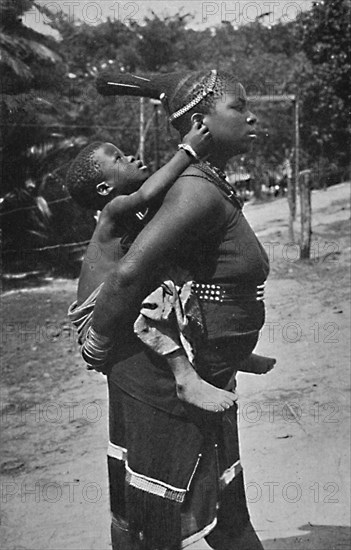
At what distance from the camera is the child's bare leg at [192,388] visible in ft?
5.73

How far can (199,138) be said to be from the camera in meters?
1.78

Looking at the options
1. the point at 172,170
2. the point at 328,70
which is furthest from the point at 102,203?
the point at 328,70

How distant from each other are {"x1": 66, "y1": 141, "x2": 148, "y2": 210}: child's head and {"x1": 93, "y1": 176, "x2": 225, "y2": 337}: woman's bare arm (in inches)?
10.1

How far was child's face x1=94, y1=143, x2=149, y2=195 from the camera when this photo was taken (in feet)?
6.48

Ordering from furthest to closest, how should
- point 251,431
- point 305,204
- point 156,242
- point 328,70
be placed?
1. point 328,70
2. point 305,204
3. point 251,431
4. point 156,242

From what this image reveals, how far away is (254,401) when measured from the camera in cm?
490

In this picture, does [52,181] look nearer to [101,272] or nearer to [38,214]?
[38,214]

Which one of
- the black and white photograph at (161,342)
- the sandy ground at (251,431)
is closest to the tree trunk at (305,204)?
the black and white photograph at (161,342)

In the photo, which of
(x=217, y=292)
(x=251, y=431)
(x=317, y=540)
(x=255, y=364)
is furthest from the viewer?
(x=251, y=431)

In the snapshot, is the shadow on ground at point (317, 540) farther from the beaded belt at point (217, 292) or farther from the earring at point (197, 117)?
the earring at point (197, 117)

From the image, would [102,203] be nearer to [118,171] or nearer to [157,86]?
[118,171]

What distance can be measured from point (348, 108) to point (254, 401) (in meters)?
7.56

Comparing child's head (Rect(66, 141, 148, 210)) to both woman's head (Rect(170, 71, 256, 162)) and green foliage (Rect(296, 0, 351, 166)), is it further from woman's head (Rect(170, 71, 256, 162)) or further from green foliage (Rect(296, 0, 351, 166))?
green foliage (Rect(296, 0, 351, 166))

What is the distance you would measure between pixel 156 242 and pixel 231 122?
0.37 metres
